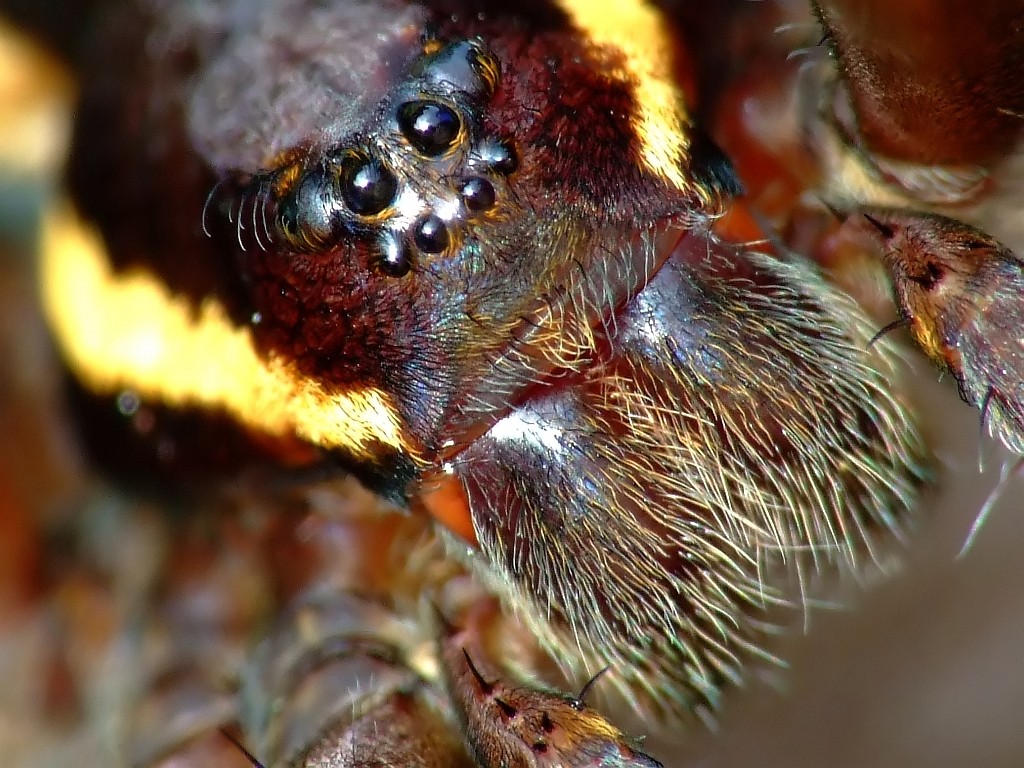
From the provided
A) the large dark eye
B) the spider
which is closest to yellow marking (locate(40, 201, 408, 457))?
the spider

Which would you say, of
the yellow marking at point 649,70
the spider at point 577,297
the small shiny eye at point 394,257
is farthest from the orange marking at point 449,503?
the yellow marking at point 649,70

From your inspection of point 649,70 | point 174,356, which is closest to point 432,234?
point 649,70

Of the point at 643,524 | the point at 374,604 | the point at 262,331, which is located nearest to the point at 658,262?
the point at 643,524

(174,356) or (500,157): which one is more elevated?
(500,157)

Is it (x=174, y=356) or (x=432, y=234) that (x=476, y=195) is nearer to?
(x=432, y=234)

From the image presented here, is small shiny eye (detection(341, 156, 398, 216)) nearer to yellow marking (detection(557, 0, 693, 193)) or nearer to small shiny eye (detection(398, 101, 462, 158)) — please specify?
small shiny eye (detection(398, 101, 462, 158))

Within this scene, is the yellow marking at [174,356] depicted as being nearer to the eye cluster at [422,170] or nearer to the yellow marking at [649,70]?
the eye cluster at [422,170]
